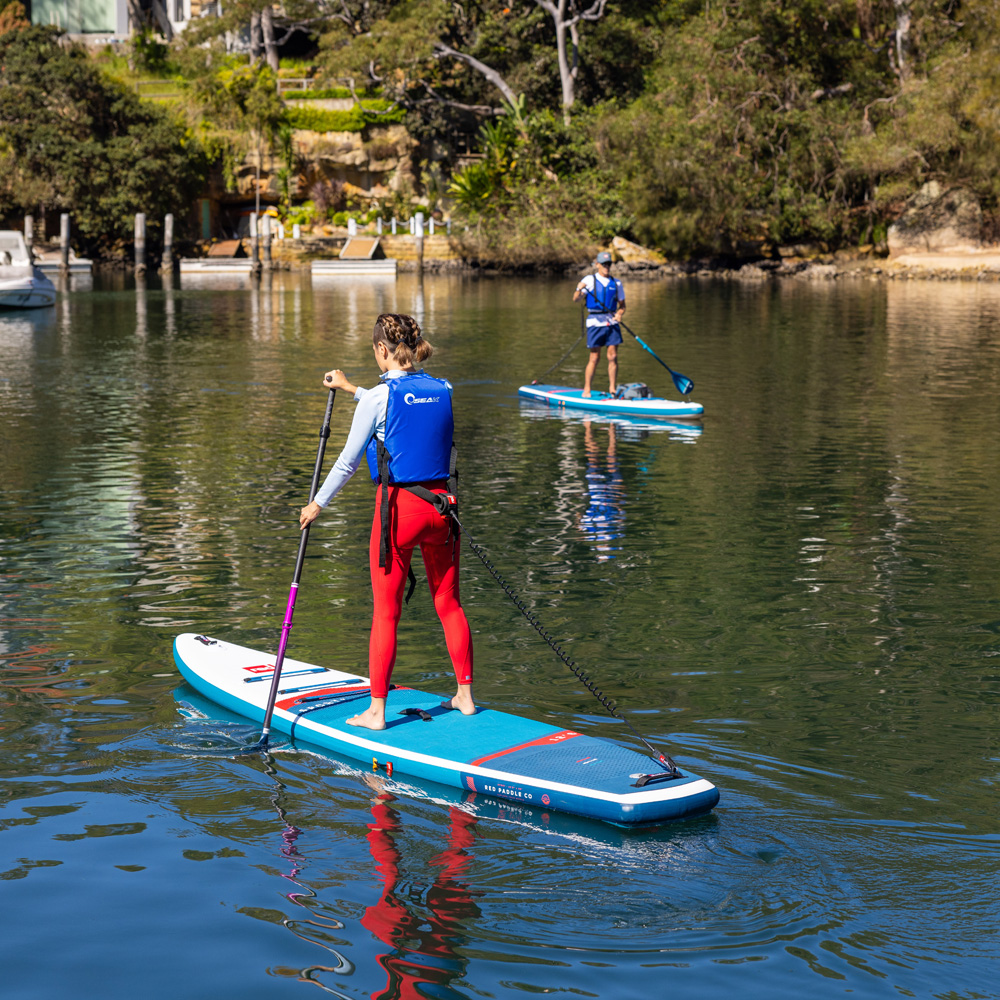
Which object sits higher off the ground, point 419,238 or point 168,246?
point 419,238

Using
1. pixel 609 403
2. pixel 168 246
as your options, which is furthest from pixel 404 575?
pixel 168 246

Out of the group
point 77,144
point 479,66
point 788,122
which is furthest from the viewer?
point 77,144

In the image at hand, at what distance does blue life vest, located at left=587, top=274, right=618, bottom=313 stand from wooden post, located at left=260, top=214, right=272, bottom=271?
47758mm

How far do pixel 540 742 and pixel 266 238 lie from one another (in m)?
63.4

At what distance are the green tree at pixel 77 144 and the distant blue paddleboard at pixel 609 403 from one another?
52330mm

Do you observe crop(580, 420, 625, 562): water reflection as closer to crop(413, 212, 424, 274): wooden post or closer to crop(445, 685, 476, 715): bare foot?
crop(445, 685, 476, 715): bare foot

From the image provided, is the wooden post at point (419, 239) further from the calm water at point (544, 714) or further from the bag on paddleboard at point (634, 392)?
the calm water at point (544, 714)

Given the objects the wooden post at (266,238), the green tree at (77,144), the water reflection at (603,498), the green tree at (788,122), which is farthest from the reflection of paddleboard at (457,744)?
the green tree at (77,144)

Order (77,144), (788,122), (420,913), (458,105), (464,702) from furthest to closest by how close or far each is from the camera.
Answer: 1. (458,105)
2. (77,144)
3. (788,122)
4. (464,702)
5. (420,913)

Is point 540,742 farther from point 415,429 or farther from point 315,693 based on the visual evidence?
point 415,429

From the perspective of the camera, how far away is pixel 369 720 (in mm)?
6840

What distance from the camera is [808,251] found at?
58781mm

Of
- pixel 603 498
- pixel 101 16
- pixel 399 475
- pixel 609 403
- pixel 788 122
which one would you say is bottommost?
pixel 603 498

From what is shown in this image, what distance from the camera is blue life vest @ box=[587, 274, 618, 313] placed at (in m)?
19.0
